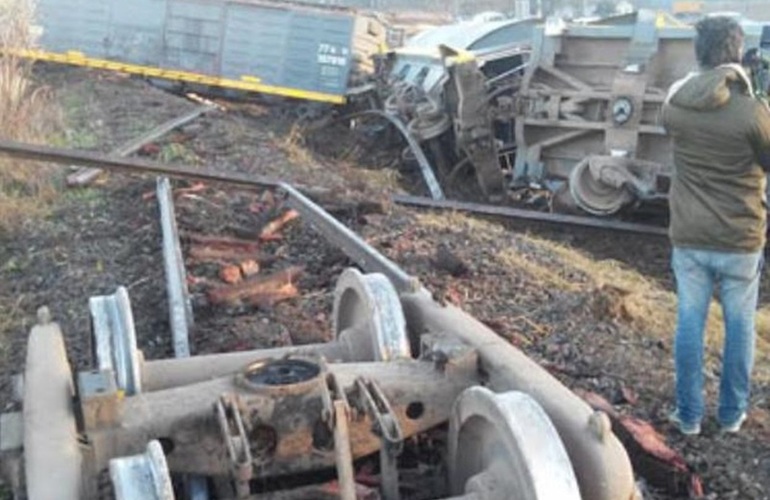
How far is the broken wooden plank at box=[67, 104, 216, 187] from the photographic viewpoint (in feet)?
30.4

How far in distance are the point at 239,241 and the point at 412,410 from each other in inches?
157

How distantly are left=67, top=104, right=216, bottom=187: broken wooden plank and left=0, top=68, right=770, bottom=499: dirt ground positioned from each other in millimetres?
114

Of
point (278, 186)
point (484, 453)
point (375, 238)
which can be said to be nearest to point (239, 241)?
point (375, 238)

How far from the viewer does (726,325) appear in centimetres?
466

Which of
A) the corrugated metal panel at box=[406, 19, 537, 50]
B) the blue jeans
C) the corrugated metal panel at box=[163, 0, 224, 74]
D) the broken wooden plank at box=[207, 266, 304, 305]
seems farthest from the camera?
the corrugated metal panel at box=[163, 0, 224, 74]

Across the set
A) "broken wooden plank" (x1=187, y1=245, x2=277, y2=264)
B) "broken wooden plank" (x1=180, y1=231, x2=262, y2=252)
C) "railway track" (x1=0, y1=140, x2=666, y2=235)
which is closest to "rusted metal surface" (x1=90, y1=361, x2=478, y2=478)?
"broken wooden plank" (x1=187, y1=245, x2=277, y2=264)

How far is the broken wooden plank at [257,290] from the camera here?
589cm

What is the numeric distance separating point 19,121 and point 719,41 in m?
8.35

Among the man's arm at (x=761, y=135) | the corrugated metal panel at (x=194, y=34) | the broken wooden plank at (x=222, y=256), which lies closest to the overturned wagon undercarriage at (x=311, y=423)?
the man's arm at (x=761, y=135)

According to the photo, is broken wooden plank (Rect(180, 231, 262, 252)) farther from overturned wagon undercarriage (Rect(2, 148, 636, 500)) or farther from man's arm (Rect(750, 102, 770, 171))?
man's arm (Rect(750, 102, 770, 171))

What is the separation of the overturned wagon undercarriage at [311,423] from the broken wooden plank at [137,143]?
5.98 metres

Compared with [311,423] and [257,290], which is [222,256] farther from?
[311,423]

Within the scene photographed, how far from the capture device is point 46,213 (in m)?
8.35

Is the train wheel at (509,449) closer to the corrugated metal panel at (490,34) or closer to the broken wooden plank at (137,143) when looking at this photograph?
the broken wooden plank at (137,143)
